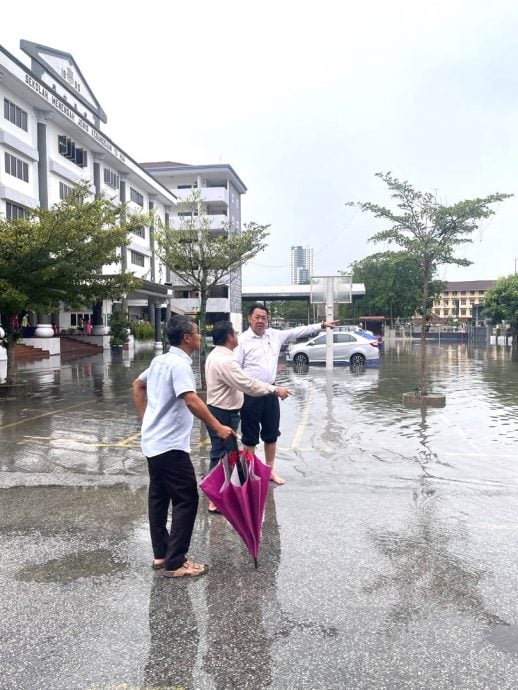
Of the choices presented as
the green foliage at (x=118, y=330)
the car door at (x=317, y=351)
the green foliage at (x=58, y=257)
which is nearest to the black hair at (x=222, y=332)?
the green foliage at (x=58, y=257)

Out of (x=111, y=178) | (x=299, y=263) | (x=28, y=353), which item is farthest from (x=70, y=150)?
(x=299, y=263)

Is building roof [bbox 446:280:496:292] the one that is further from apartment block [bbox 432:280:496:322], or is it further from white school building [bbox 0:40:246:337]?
white school building [bbox 0:40:246:337]

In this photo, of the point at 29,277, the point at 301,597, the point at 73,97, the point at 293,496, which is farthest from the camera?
the point at 73,97

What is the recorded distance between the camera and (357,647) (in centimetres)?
289

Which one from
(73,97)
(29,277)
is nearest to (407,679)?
(29,277)

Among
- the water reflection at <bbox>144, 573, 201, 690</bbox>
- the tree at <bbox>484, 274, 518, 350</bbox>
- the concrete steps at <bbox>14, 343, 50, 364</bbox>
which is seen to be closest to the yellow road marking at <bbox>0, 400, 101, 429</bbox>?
the water reflection at <bbox>144, 573, 201, 690</bbox>

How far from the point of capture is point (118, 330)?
3409 cm

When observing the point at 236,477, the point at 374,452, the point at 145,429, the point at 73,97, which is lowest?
the point at 374,452

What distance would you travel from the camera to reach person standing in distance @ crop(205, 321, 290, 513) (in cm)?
484

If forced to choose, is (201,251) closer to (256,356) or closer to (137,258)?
(256,356)

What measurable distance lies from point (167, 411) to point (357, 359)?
18.8 m

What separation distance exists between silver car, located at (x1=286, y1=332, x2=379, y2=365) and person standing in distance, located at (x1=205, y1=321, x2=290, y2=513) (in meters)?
17.1

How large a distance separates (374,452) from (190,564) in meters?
4.04

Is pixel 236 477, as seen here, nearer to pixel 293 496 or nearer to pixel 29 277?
pixel 293 496
